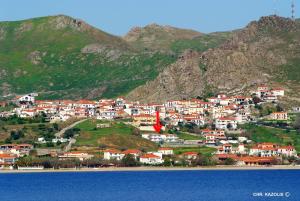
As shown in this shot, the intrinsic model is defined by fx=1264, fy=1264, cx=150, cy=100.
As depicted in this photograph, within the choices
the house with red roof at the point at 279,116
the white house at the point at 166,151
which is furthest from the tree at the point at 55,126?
the house with red roof at the point at 279,116

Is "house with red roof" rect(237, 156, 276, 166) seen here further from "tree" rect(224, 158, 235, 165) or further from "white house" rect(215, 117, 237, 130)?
"white house" rect(215, 117, 237, 130)

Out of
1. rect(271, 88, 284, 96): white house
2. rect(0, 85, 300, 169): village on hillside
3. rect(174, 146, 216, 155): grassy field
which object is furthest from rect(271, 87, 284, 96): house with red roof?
rect(174, 146, 216, 155): grassy field

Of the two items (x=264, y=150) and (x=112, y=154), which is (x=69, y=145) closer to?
(x=112, y=154)

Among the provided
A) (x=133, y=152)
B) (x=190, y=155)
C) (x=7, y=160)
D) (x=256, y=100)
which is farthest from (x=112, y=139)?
(x=256, y=100)

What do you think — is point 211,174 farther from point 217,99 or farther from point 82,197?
point 217,99

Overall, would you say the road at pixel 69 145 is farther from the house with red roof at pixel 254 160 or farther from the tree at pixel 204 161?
the house with red roof at pixel 254 160
